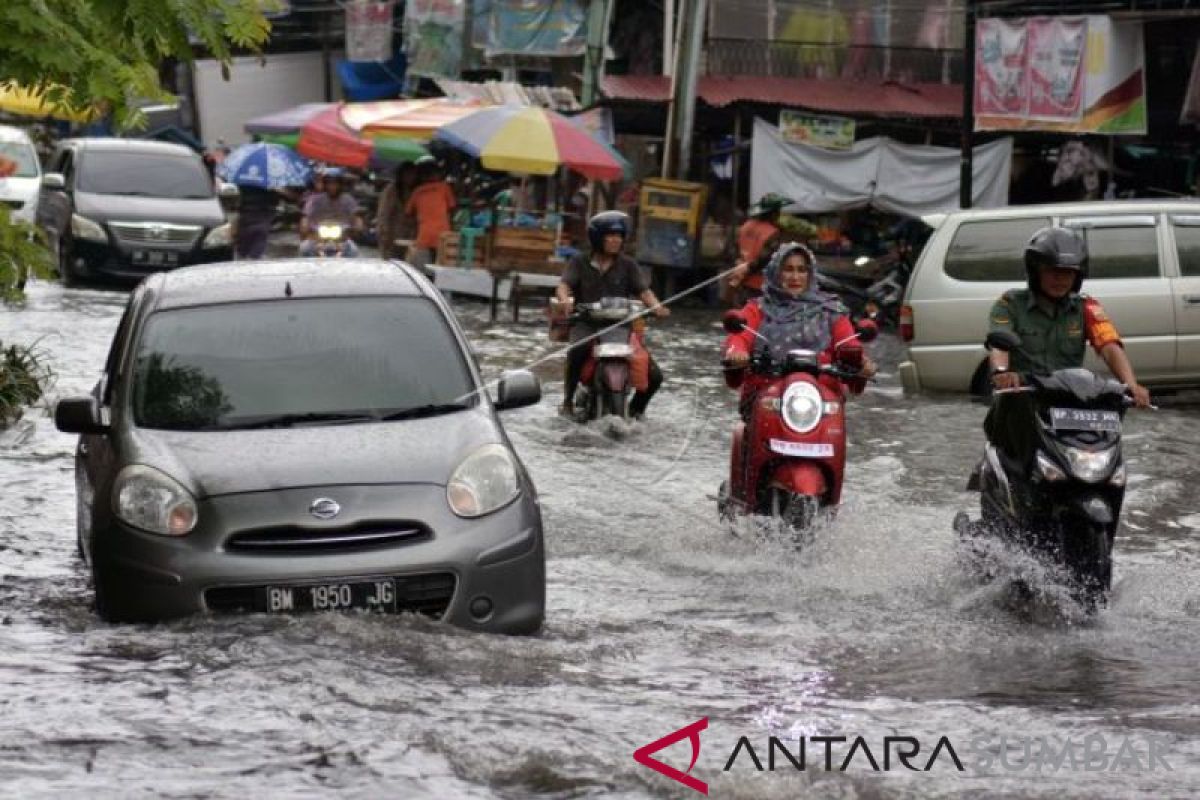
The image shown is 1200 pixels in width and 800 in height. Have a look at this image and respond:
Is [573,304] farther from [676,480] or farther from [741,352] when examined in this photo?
[741,352]

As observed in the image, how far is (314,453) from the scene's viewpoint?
26.6ft

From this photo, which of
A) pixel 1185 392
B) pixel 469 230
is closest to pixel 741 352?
pixel 1185 392

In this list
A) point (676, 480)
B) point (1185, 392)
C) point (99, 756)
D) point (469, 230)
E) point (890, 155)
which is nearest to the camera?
point (99, 756)

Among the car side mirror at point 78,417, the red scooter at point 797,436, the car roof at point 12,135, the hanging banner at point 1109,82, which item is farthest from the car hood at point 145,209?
the car side mirror at point 78,417

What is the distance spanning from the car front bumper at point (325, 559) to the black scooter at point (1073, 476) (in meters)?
2.19

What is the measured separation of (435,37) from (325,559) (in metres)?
33.8

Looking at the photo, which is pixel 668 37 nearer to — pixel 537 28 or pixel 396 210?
pixel 537 28

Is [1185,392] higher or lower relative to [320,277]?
lower

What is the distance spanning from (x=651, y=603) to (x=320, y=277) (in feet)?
6.75

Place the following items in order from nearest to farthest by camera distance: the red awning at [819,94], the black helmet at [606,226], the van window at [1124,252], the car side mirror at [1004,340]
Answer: the car side mirror at [1004,340] → the black helmet at [606,226] → the van window at [1124,252] → the red awning at [819,94]

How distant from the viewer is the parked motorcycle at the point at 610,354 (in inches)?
592

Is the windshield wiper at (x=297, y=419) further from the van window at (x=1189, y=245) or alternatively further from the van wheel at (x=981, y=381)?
the van window at (x=1189, y=245)

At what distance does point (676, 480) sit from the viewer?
1364 centimetres

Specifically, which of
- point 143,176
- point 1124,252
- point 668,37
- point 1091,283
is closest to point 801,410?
point 1091,283
